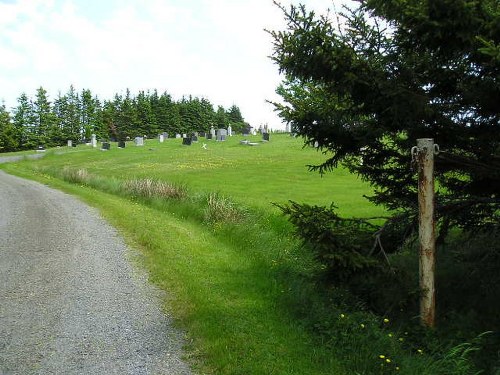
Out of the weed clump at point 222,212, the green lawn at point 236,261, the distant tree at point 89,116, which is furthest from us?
the distant tree at point 89,116

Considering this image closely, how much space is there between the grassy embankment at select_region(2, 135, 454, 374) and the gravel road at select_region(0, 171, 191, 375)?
0.36 metres

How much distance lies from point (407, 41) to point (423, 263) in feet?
8.49

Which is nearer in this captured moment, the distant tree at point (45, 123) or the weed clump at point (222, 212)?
the weed clump at point (222, 212)

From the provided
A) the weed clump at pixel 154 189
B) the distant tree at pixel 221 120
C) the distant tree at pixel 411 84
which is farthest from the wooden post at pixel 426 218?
the distant tree at pixel 221 120

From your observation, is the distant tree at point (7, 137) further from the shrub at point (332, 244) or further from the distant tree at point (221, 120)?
the shrub at point (332, 244)

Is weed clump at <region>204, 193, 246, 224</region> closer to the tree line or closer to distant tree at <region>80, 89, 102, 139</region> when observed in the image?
the tree line

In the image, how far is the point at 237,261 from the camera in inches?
347

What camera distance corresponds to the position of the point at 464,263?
8086 mm

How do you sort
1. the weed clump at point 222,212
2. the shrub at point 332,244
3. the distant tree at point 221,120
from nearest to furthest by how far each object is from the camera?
the shrub at point 332,244 < the weed clump at point 222,212 < the distant tree at point 221,120

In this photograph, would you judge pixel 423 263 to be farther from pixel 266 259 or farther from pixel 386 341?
pixel 266 259

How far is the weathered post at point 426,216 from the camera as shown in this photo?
17.4 ft

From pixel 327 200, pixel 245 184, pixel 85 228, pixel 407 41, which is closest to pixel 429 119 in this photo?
pixel 407 41

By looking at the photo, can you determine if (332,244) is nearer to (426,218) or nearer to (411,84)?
(426,218)

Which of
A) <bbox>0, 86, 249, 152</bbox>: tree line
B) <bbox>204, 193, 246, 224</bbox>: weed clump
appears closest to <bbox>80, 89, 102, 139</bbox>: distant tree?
<bbox>0, 86, 249, 152</bbox>: tree line
